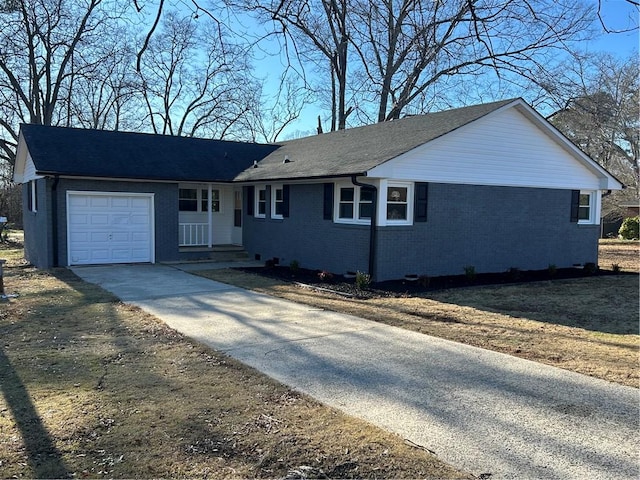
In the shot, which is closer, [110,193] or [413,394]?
[413,394]

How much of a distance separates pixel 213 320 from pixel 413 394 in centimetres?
420

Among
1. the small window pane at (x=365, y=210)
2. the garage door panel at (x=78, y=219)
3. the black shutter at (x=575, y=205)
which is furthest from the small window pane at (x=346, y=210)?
the black shutter at (x=575, y=205)

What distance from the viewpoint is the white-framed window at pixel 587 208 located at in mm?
16703

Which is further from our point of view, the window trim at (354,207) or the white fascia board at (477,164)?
the window trim at (354,207)

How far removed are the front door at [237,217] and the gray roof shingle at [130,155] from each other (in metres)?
1.18

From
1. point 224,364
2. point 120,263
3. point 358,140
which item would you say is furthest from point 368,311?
point 120,263

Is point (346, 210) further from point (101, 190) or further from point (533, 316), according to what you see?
point (101, 190)

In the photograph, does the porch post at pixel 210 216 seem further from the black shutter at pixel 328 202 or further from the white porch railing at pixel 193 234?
the black shutter at pixel 328 202

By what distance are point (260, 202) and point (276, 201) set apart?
117 cm

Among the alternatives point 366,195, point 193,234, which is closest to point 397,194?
point 366,195

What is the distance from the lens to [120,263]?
1562 cm

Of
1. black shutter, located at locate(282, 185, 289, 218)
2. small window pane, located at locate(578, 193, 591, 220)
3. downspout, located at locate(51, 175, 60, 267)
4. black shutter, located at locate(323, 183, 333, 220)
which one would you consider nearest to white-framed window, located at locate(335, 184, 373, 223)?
black shutter, located at locate(323, 183, 333, 220)

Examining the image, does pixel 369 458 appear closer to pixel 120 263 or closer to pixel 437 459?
pixel 437 459

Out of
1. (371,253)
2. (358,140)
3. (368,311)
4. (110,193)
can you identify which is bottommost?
(368,311)
